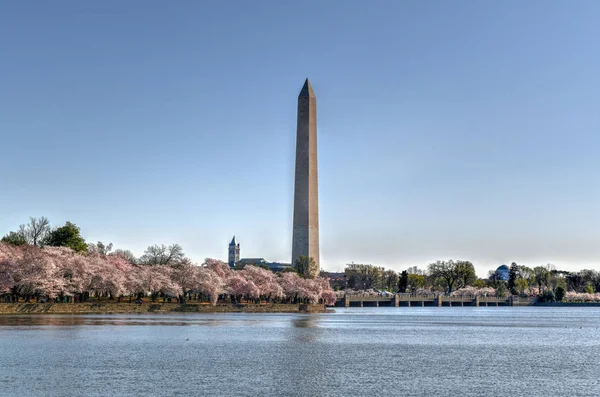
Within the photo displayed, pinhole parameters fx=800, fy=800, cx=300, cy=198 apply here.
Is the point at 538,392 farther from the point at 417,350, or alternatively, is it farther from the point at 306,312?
the point at 306,312

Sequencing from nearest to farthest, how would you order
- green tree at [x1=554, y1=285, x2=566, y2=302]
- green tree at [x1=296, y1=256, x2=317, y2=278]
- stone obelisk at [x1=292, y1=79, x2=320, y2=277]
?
stone obelisk at [x1=292, y1=79, x2=320, y2=277]
green tree at [x1=296, y1=256, x2=317, y2=278]
green tree at [x1=554, y1=285, x2=566, y2=302]

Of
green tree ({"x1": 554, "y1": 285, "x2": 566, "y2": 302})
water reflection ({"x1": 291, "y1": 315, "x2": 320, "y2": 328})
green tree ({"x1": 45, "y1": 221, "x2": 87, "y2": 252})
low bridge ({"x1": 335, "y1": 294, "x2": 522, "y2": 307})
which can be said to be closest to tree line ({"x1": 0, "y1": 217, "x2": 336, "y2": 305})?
green tree ({"x1": 45, "y1": 221, "x2": 87, "y2": 252})

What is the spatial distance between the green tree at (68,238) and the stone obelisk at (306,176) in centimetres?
3503

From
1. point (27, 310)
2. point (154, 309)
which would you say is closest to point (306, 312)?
point (154, 309)

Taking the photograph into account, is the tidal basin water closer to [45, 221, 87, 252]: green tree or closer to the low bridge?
[45, 221, 87, 252]: green tree

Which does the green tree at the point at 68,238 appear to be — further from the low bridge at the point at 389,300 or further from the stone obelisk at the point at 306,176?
the low bridge at the point at 389,300

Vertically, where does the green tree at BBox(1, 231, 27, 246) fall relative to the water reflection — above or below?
above

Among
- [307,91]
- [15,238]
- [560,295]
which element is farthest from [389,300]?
[15,238]

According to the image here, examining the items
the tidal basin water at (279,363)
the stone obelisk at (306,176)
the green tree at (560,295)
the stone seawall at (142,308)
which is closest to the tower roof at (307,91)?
the stone obelisk at (306,176)

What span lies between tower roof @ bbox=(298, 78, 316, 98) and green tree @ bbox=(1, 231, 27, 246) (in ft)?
158

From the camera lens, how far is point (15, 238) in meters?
121

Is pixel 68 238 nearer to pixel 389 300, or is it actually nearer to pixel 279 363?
pixel 279 363

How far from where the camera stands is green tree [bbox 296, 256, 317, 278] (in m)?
129

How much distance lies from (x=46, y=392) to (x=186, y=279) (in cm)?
7551
